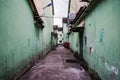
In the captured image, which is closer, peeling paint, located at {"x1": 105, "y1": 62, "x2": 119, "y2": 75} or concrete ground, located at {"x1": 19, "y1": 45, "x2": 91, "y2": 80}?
peeling paint, located at {"x1": 105, "y1": 62, "x2": 119, "y2": 75}

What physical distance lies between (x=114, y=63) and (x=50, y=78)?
10.0 feet

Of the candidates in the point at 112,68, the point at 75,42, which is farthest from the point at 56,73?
the point at 75,42

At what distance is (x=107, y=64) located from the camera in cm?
430

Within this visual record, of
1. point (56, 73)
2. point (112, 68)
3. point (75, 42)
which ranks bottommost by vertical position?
point (56, 73)

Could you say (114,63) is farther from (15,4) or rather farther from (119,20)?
(15,4)

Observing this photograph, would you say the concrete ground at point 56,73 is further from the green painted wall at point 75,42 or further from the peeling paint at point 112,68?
the green painted wall at point 75,42

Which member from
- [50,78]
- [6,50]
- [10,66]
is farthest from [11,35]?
[50,78]

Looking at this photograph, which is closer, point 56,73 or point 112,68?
point 112,68

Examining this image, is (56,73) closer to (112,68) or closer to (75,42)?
(112,68)

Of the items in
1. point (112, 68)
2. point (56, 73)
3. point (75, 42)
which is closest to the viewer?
point (112, 68)

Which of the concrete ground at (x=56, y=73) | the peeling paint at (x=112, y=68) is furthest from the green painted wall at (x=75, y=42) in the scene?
the peeling paint at (x=112, y=68)

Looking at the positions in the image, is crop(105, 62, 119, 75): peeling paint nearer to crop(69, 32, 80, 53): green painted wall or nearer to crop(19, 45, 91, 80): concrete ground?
crop(19, 45, 91, 80): concrete ground

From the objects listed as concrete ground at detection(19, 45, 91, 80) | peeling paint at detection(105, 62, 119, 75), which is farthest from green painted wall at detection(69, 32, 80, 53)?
peeling paint at detection(105, 62, 119, 75)

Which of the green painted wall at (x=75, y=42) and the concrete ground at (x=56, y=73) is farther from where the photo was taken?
the green painted wall at (x=75, y=42)
